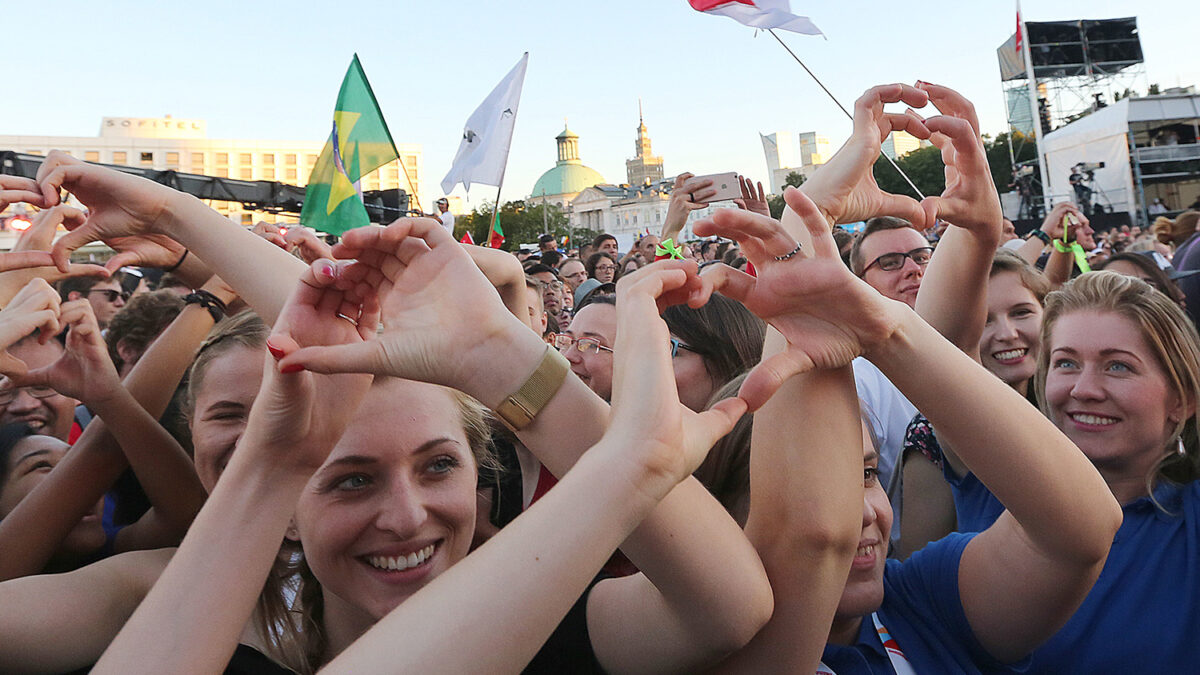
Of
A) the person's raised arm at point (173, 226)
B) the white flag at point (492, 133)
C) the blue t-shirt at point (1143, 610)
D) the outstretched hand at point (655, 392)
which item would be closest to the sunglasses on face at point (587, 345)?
the person's raised arm at point (173, 226)

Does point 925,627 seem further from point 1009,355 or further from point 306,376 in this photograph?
point 1009,355

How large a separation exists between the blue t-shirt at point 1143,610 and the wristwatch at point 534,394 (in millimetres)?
1438

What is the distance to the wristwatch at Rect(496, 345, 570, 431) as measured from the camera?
1.45 metres

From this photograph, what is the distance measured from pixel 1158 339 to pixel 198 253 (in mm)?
2507

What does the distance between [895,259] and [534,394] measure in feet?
9.54

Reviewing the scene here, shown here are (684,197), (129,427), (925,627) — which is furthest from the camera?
(684,197)

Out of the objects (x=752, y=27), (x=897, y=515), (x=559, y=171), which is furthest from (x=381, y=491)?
(x=559, y=171)

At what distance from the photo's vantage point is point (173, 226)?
208cm

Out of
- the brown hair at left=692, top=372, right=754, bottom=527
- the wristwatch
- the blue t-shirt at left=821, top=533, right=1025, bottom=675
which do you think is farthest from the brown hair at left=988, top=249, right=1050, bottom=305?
the wristwatch

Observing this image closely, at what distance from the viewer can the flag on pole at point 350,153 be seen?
198 inches

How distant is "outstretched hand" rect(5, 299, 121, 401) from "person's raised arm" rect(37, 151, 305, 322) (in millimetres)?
302

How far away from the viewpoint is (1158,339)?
2.30 m

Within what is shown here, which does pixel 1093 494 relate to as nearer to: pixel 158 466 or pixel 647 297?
pixel 647 297

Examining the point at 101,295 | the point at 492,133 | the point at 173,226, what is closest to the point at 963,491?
the point at 173,226
